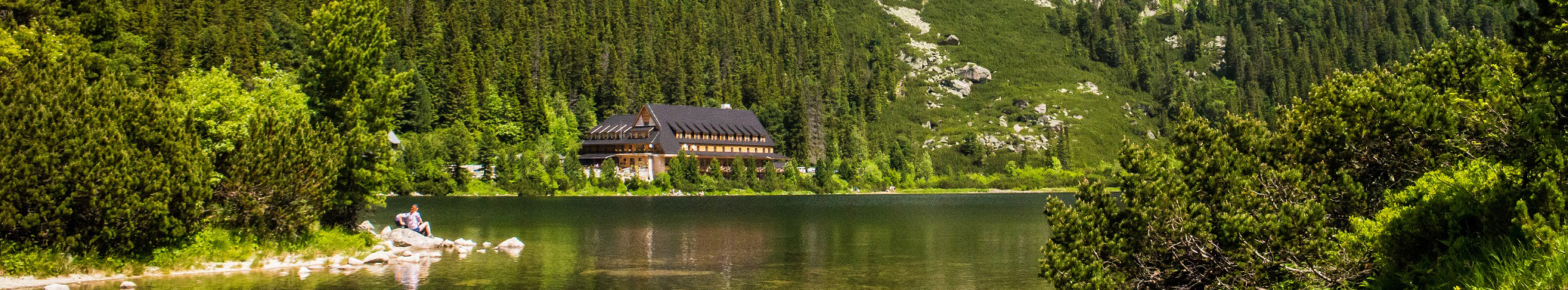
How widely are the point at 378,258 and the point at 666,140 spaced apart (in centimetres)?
13712

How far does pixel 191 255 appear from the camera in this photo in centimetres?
4147

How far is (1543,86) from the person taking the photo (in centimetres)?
1880

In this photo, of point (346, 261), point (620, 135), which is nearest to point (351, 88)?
point (346, 261)

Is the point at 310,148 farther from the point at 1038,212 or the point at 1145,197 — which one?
the point at 1038,212

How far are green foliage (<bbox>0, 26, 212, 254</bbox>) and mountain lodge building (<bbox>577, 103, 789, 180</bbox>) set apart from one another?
136m

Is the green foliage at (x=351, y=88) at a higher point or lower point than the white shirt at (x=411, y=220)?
higher

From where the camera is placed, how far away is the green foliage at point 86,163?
3397 cm

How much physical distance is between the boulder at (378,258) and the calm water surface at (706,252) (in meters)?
1.31

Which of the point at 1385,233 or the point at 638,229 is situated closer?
the point at 1385,233

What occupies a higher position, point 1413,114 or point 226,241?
point 1413,114

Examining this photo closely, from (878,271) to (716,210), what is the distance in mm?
63279

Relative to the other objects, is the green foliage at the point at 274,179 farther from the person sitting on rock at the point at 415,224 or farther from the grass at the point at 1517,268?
the grass at the point at 1517,268

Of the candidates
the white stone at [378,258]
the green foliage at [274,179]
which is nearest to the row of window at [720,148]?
the white stone at [378,258]

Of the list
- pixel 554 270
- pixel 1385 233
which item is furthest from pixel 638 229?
pixel 1385 233
